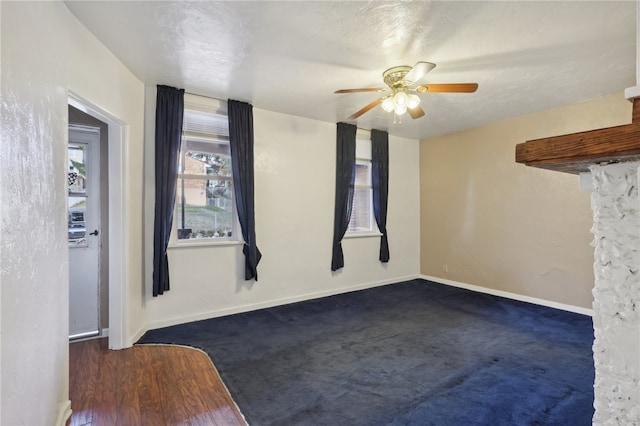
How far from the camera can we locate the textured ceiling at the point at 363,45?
6.80 feet

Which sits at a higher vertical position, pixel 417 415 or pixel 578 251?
pixel 578 251

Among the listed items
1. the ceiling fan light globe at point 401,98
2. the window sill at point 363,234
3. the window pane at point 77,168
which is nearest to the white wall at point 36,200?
the window pane at point 77,168

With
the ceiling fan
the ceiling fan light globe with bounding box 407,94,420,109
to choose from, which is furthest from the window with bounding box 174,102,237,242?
the ceiling fan light globe with bounding box 407,94,420,109

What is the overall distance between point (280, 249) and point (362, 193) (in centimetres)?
Answer: 192

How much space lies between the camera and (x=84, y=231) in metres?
3.12

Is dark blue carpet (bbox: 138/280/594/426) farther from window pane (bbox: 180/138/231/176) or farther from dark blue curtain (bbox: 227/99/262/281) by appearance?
window pane (bbox: 180/138/231/176)

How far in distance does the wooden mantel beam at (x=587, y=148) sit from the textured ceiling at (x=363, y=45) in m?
1.84

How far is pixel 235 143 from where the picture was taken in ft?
12.3

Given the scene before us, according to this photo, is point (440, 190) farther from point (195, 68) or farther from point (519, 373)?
point (195, 68)

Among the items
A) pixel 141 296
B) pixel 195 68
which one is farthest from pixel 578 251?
pixel 141 296

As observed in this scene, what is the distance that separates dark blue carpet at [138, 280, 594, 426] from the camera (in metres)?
2.00

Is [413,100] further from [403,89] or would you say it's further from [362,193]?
[362,193]

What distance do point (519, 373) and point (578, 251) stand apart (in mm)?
2327

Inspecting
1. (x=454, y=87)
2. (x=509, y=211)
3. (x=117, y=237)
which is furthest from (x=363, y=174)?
(x=117, y=237)
